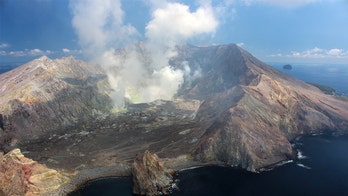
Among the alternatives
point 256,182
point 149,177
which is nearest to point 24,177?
point 149,177

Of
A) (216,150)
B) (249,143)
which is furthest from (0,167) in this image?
(249,143)

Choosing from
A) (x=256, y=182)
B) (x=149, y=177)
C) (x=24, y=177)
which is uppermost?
(x=24, y=177)

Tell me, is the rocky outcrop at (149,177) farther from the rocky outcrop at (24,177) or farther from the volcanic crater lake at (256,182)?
the rocky outcrop at (24,177)

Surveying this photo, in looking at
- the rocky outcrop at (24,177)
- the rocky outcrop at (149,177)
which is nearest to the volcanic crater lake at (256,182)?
the rocky outcrop at (149,177)

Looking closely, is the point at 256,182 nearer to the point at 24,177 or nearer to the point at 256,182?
the point at 256,182

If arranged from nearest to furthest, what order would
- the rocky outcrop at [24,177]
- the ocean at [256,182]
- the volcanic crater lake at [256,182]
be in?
the rocky outcrop at [24,177] < the ocean at [256,182] < the volcanic crater lake at [256,182]

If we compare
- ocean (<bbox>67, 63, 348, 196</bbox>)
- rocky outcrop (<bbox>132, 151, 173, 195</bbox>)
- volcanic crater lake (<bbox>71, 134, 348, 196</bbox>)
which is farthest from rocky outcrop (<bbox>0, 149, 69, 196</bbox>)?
rocky outcrop (<bbox>132, 151, 173, 195</bbox>)
